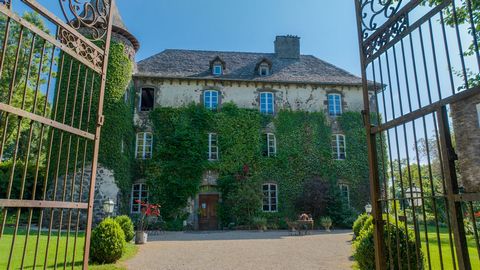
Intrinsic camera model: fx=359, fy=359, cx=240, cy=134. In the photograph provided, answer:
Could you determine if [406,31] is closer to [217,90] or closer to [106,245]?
[106,245]

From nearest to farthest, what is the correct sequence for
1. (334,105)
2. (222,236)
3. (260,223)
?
1. (222,236)
2. (260,223)
3. (334,105)

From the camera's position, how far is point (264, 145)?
2152 centimetres

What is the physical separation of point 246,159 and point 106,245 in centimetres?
1301

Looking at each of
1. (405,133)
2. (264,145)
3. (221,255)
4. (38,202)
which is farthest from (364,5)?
A: (264,145)

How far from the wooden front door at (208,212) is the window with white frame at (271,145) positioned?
4.08 metres

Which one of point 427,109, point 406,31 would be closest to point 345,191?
point 406,31

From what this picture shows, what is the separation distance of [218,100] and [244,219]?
7.23 metres

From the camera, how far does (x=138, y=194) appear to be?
65.2 ft

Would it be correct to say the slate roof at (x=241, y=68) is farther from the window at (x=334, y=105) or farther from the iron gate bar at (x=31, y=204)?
the iron gate bar at (x=31, y=204)

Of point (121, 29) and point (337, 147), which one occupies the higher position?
point (121, 29)

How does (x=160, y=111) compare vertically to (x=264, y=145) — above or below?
above

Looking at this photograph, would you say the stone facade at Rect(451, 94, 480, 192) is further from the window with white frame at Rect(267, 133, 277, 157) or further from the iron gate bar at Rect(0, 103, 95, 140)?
the window with white frame at Rect(267, 133, 277, 157)

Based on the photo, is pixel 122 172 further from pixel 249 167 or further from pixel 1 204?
pixel 1 204

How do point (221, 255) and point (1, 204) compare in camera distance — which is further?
point (221, 255)
